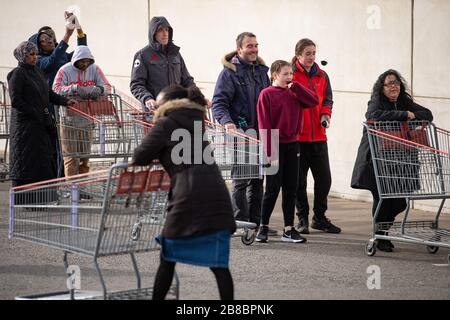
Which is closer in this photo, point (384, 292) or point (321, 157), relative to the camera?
point (384, 292)

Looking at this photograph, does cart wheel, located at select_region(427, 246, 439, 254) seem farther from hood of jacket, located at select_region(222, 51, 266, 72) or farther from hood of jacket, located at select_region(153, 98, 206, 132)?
hood of jacket, located at select_region(153, 98, 206, 132)

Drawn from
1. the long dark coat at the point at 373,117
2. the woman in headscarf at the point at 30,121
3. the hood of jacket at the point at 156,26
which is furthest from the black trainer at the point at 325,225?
the woman in headscarf at the point at 30,121

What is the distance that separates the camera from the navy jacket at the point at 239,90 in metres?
10.7

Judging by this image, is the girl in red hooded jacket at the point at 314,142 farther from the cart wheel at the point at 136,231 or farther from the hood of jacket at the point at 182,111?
the hood of jacket at the point at 182,111

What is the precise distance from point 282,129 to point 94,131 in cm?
243

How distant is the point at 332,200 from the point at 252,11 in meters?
2.95

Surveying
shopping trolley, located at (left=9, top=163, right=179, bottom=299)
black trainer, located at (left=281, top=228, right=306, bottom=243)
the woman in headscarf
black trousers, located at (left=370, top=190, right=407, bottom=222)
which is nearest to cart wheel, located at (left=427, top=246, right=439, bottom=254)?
black trousers, located at (left=370, top=190, right=407, bottom=222)

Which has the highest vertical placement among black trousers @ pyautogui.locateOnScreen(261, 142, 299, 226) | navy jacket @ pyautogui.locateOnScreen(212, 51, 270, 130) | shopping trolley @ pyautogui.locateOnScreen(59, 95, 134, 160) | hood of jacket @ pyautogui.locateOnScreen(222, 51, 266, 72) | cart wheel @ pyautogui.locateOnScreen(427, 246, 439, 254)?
hood of jacket @ pyautogui.locateOnScreen(222, 51, 266, 72)

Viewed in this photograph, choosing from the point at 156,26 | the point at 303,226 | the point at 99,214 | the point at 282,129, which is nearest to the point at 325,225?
the point at 303,226

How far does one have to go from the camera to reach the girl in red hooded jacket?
1111 cm

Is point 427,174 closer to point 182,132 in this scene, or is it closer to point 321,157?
point 321,157

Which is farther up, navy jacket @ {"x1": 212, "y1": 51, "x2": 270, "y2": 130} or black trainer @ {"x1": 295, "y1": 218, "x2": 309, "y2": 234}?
navy jacket @ {"x1": 212, "y1": 51, "x2": 270, "y2": 130}
